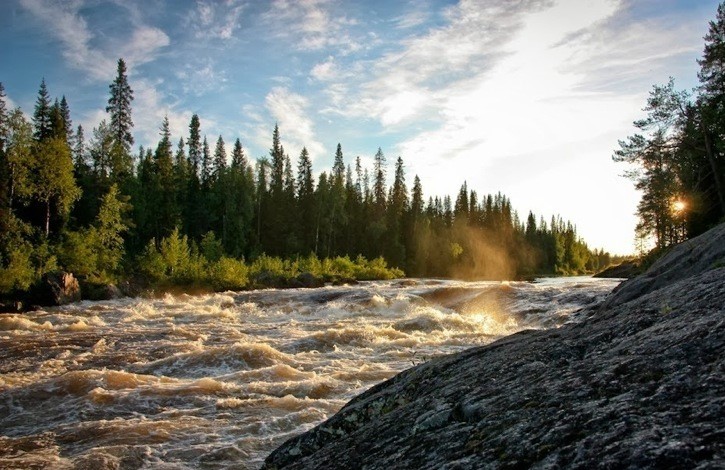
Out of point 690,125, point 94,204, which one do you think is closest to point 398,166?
point 94,204

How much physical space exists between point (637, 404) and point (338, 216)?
74.8m

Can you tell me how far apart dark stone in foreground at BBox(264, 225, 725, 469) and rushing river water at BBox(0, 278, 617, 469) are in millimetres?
3575

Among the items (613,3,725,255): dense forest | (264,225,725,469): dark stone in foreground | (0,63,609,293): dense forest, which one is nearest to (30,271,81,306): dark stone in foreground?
(0,63,609,293): dense forest

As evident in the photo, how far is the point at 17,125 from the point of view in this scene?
36.6 metres

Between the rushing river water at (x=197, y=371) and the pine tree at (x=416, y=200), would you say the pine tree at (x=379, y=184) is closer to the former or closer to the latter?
the pine tree at (x=416, y=200)

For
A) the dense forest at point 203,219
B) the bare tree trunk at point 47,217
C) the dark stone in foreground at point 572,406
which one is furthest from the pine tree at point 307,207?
the dark stone in foreground at point 572,406

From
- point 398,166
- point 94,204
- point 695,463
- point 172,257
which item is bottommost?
point 695,463

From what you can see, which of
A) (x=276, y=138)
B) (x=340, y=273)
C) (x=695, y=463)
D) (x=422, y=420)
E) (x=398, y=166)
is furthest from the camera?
(x=398, y=166)

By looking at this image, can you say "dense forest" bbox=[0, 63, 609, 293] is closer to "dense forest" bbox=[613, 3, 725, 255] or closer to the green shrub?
the green shrub

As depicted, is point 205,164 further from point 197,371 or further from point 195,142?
point 197,371

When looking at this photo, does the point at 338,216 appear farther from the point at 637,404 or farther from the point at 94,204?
the point at 637,404

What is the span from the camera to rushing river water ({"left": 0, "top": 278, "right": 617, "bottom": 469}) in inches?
277

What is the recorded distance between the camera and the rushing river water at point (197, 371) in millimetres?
7027

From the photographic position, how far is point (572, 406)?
2.47 m
